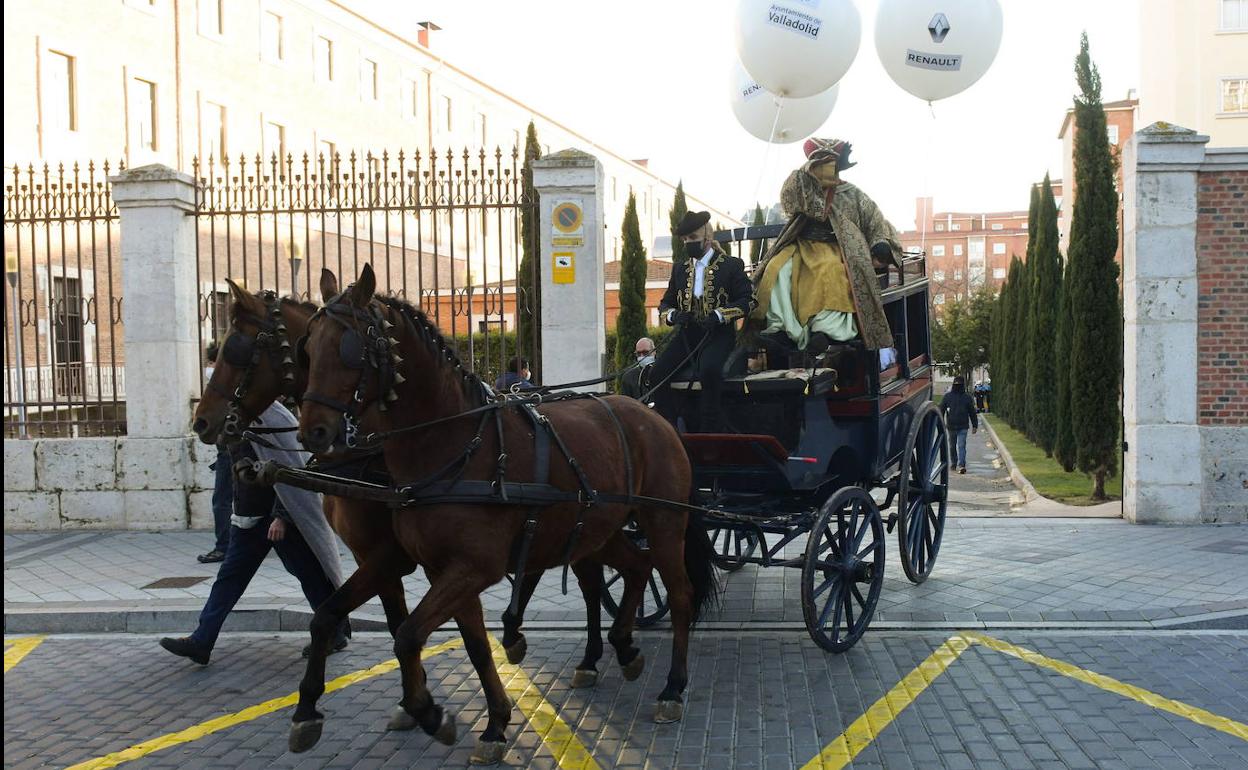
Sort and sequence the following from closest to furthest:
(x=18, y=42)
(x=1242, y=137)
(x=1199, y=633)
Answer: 1. (x=1199, y=633)
2. (x=18, y=42)
3. (x=1242, y=137)

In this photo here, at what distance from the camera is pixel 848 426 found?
21.9ft

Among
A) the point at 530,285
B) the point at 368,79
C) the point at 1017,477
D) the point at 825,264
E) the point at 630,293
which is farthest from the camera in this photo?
the point at 368,79

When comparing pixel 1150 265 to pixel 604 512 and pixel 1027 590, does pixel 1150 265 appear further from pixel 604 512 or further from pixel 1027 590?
pixel 604 512

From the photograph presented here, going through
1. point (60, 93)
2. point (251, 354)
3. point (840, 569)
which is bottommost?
point (840, 569)

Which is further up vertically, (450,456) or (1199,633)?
(450,456)

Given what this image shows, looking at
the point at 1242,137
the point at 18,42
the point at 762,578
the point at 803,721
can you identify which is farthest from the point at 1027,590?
the point at 1242,137

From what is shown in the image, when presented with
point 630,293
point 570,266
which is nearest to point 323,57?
point 630,293

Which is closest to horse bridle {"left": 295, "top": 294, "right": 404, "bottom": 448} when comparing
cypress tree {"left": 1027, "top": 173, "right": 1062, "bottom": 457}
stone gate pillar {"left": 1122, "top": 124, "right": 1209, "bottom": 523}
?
stone gate pillar {"left": 1122, "top": 124, "right": 1209, "bottom": 523}

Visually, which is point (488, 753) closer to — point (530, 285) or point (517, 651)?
point (517, 651)

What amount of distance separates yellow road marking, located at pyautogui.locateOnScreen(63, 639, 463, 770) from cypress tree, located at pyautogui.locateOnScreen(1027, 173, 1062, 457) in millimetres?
16149

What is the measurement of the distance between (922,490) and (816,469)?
158 cm

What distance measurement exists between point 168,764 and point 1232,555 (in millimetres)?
8118

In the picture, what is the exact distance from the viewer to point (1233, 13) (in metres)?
36.6

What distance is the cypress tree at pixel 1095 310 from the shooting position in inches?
548
